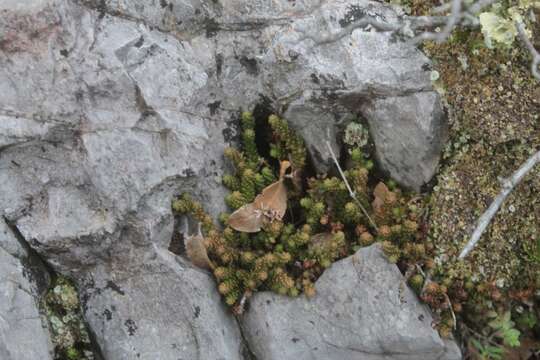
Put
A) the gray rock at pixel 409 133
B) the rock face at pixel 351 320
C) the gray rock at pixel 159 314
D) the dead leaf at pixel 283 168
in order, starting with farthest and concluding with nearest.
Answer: the dead leaf at pixel 283 168
the gray rock at pixel 409 133
the gray rock at pixel 159 314
the rock face at pixel 351 320

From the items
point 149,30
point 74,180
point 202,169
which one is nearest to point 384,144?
point 202,169

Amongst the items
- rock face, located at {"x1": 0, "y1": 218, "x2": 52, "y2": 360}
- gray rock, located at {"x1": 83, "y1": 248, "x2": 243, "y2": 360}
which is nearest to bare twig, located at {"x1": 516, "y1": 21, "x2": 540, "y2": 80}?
gray rock, located at {"x1": 83, "y1": 248, "x2": 243, "y2": 360}

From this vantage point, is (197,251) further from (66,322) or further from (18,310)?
(18,310)

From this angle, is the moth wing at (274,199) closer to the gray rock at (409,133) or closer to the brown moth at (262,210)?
the brown moth at (262,210)

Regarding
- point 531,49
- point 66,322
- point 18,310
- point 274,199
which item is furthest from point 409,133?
point 18,310

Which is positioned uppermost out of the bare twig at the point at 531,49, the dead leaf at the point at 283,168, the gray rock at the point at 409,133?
the bare twig at the point at 531,49

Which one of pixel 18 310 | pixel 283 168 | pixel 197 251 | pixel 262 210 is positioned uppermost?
pixel 283 168

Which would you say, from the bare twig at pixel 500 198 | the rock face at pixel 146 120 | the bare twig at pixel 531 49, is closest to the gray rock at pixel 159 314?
the rock face at pixel 146 120
